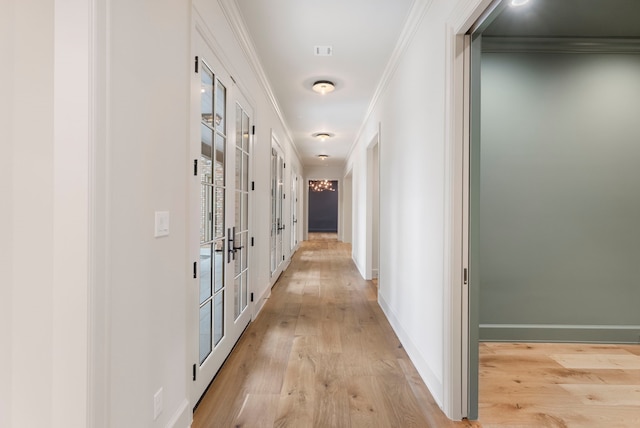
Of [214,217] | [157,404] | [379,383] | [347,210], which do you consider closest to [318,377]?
[379,383]

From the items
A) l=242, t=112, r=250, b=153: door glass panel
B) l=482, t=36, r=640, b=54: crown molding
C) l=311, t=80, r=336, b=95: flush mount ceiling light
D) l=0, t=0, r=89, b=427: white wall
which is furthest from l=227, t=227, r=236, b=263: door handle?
l=482, t=36, r=640, b=54: crown molding

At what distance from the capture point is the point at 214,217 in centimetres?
237

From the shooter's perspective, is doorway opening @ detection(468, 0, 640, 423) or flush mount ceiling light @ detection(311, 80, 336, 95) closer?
doorway opening @ detection(468, 0, 640, 423)

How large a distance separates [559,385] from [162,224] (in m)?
2.84

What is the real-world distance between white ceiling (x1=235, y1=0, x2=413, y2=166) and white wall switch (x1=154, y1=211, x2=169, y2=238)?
1.93 meters

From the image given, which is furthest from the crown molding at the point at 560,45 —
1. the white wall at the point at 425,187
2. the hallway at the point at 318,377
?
the hallway at the point at 318,377

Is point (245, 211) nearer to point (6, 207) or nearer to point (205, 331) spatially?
point (205, 331)

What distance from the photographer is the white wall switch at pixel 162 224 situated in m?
1.48

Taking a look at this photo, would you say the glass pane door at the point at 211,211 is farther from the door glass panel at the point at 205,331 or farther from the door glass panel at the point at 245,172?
the door glass panel at the point at 245,172

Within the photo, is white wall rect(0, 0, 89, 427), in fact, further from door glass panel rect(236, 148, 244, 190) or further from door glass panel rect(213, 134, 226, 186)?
door glass panel rect(236, 148, 244, 190)

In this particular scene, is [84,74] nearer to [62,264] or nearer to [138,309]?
[62,264]

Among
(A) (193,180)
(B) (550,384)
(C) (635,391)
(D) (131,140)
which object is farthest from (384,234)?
(D) (131,140)

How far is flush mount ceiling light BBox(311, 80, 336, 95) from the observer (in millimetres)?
3994

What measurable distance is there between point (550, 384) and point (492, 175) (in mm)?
1766
